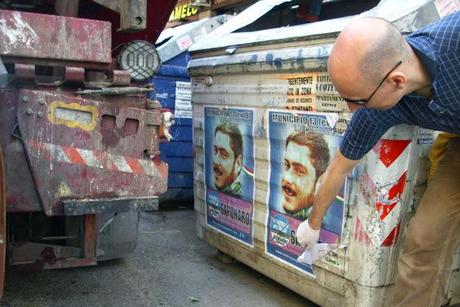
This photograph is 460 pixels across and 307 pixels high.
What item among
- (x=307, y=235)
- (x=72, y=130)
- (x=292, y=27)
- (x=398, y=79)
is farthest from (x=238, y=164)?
(x=398, y=79)

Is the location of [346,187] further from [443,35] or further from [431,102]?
[443,35]

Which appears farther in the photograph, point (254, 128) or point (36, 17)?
point (254, 128)

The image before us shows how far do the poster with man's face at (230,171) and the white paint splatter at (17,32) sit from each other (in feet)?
4.61

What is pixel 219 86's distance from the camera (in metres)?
3.60

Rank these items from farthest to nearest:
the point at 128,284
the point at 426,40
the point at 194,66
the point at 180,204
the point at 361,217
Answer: the point at 180,204, the point at 194,66, the point at 128,284, the point at 361,217, the point at 426,40

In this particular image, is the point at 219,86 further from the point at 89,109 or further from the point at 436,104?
the point at 436,104

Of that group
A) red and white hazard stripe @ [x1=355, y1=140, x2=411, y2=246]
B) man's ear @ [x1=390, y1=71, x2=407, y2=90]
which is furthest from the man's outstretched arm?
man's ear @ [x1=390, y1=71, x2=407, y2=90]

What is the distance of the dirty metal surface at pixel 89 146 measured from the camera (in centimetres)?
225

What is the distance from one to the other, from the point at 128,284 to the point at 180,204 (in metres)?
2.25

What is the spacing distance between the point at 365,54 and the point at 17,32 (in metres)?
1.50

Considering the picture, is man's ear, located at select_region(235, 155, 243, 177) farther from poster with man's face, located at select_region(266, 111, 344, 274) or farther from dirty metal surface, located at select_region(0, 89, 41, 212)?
dirty metal surface, located at select_region(0, 89, 41, 212)

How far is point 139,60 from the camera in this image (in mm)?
2732

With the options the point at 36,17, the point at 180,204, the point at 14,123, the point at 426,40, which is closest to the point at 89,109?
the point at 14,123

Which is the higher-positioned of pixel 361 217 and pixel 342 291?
pixel 361 217
